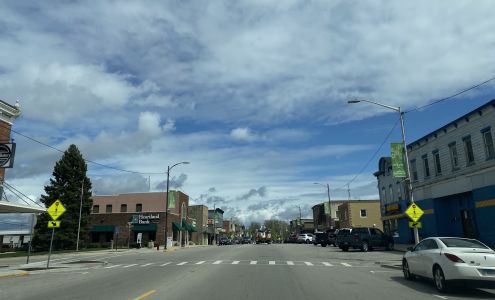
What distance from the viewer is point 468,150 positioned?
28078 mm

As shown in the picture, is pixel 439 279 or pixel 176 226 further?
pixel 176 226

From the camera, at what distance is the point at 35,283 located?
15.4 m

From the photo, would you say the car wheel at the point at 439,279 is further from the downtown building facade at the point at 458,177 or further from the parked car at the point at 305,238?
the parked car at the point at 305,238

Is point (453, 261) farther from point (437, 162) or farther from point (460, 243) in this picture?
point (437, 162)

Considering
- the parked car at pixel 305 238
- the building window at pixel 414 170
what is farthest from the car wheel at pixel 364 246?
the parked car at pixel 305 238

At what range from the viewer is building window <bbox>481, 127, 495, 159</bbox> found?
25.5 meters

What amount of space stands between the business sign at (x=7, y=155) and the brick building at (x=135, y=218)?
108ft

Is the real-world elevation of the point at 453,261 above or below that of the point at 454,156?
below

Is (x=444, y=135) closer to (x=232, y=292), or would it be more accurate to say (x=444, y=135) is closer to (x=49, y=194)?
(x=232, y=292)

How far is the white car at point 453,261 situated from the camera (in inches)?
447

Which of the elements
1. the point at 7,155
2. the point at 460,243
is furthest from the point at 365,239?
the point at 7,155

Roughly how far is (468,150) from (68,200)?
41205 millimetres

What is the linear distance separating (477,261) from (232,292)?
6.41m

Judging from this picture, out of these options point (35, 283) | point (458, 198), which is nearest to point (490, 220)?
point (458, 198)
